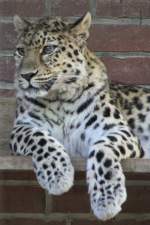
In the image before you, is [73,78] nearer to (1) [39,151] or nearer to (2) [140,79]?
(1) [39,151]

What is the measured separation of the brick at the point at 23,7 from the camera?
3479 millimetres

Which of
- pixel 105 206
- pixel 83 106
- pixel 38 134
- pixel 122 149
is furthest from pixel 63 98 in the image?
pixel 105 206

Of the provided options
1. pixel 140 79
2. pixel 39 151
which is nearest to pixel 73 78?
pixel 39 151

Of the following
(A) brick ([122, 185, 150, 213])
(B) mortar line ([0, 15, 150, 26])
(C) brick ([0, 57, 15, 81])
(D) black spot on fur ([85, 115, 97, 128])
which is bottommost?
(A) brick ([122, 185, 150, 213])

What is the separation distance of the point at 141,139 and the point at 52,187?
562mm

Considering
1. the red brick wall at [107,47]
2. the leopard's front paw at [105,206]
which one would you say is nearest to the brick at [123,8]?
the red brick wall at [107,47]

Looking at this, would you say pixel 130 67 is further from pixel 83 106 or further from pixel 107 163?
pixel 107 163

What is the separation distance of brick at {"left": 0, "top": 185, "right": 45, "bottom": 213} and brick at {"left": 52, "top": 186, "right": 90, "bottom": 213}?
1.9 inches

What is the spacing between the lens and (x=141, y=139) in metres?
A: 3.21

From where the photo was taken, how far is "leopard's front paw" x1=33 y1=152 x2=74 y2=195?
8.91 feet

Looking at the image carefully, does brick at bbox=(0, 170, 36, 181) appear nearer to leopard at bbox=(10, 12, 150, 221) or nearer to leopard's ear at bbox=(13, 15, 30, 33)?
leopard at bbox=(10, 12, 150, 221)

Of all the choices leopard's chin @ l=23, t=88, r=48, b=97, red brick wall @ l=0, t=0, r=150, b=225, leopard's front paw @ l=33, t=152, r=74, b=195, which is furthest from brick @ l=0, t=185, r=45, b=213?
leopard's front paw @ l=33, t=152, r=74, b=195

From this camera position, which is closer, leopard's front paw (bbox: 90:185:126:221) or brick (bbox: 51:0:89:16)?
leopard's front paw (bbox: 90:185:126:221)

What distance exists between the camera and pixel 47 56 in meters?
2.98
